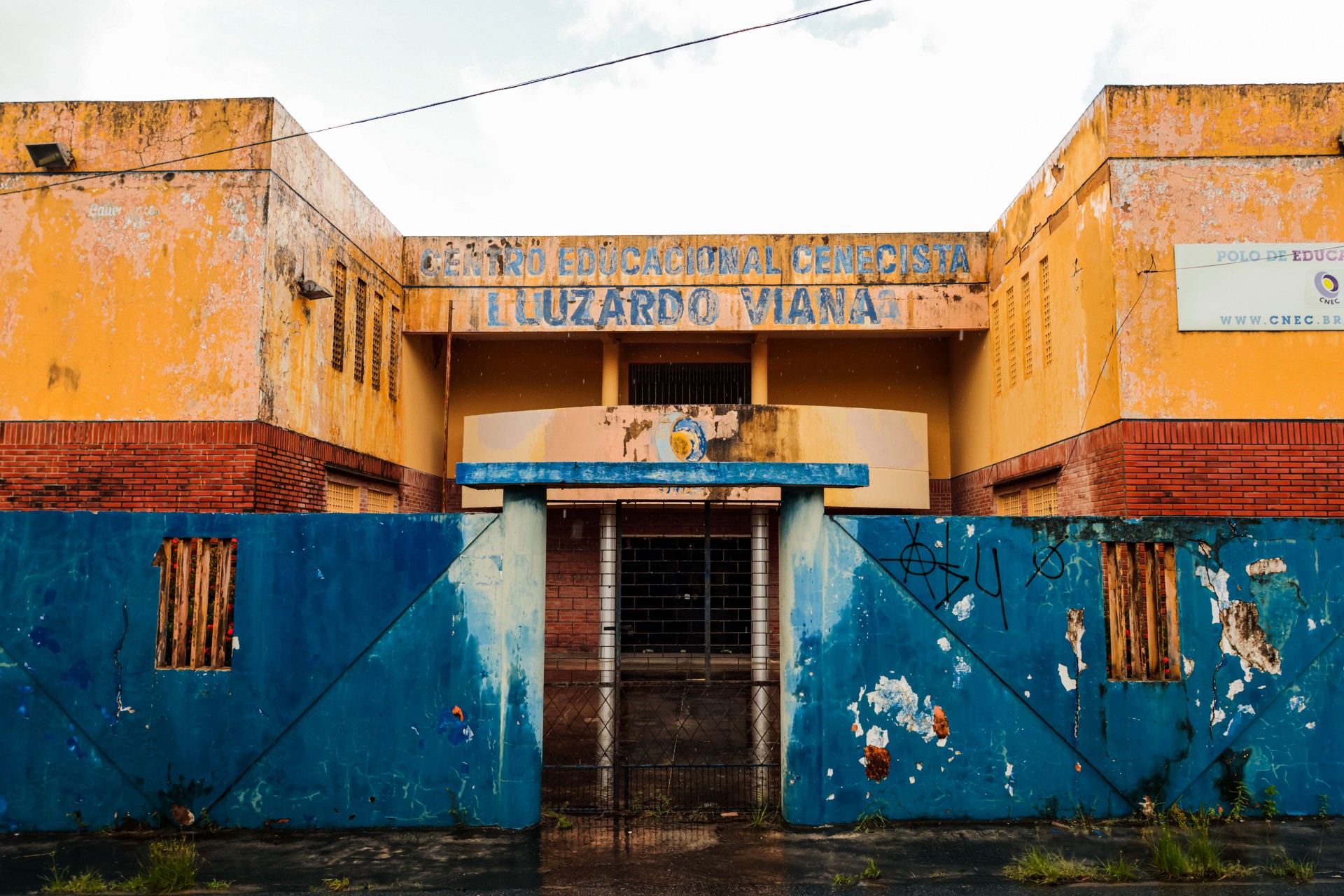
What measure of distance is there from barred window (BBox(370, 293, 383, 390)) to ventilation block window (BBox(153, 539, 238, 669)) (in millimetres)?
8001

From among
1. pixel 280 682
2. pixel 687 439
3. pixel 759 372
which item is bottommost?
pixel 280 682

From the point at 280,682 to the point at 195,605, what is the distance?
80 centimetres

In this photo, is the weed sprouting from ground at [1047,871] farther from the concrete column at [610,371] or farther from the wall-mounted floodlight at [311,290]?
the concrete column at [610,371]

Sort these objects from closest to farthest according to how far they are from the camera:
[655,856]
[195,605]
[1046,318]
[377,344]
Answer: [655,856], [195,605], [1046,318], [377,344]

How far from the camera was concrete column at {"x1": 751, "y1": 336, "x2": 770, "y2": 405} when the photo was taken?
16.2 metres

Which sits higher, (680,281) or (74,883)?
(680,281)

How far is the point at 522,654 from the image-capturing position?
6250 millimetres

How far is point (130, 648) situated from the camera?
6.23 m

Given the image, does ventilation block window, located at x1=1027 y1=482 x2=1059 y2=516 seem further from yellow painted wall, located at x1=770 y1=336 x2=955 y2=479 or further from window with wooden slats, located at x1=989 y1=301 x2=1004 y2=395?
yellow painted wall, located at x1=770 y1=336 x2=955 y2=479

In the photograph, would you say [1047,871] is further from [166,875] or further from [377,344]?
[377,344]

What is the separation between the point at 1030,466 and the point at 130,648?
1092 centimetres

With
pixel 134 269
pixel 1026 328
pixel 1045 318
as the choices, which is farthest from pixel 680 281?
pixel 134 269

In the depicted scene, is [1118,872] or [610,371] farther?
[610,371]

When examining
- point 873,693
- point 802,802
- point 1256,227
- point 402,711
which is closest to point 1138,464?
point 1256,227
